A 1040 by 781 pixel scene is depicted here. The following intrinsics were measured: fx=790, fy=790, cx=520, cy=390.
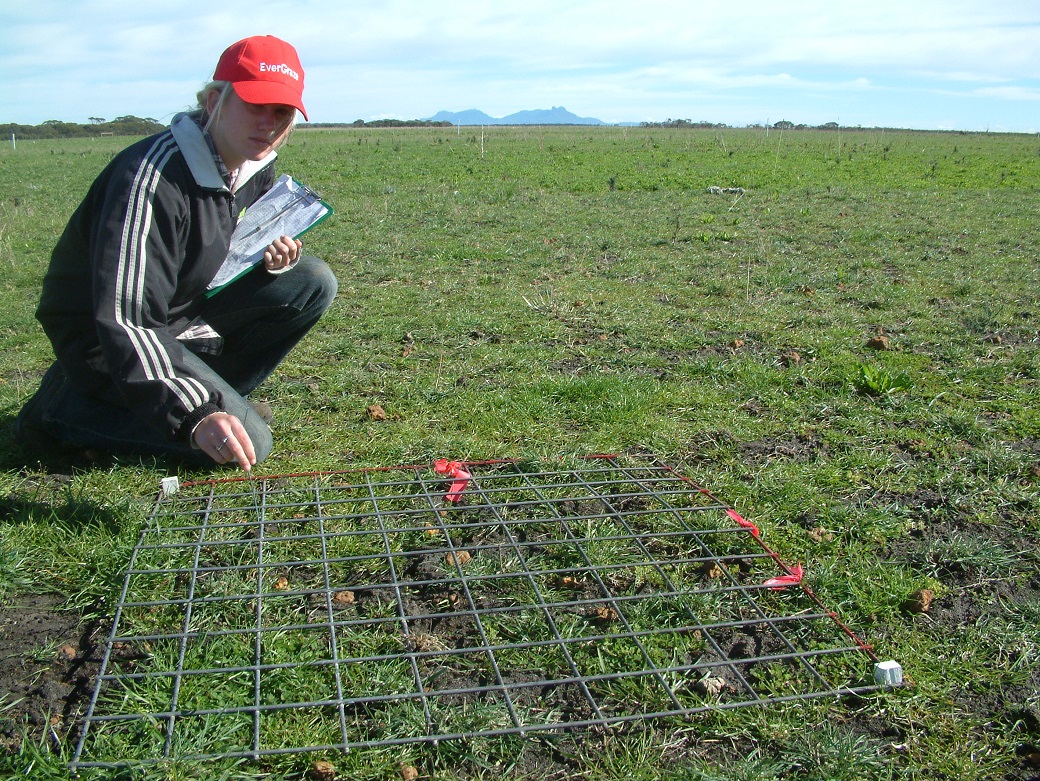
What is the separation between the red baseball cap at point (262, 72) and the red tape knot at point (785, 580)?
2421 millimetres

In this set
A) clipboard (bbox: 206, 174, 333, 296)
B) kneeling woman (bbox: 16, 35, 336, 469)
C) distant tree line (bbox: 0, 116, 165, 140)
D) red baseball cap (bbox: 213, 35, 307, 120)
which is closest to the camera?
kneeling woman (bbox: 16, 35, 336, 469)

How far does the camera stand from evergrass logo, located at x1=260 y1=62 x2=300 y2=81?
2869mm

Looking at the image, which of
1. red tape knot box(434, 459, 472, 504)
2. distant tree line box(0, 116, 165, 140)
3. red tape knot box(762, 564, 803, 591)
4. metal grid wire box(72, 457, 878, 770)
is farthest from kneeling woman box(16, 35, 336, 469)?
distant tree line box(0, 116, 165, 140)

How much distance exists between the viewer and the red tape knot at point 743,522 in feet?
9.93

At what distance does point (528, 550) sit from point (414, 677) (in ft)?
2.72

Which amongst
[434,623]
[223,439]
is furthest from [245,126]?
[434,623]

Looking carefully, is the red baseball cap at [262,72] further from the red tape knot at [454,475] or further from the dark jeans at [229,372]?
the red tape knot at [454,475]

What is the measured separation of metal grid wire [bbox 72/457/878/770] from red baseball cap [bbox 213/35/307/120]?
150 cm

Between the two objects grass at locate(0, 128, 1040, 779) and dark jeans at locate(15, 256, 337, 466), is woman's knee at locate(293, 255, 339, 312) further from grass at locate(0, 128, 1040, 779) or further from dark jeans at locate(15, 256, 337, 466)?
grass at locate(0, 128, 1040, 779)

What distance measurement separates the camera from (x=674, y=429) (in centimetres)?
412

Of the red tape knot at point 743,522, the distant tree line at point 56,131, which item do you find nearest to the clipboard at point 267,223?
the red tape knot at point 743,522

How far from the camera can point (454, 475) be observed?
348cm

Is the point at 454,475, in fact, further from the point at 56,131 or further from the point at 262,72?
the point at 56,131

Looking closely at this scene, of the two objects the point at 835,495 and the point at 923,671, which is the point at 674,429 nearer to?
the point at 835,495
